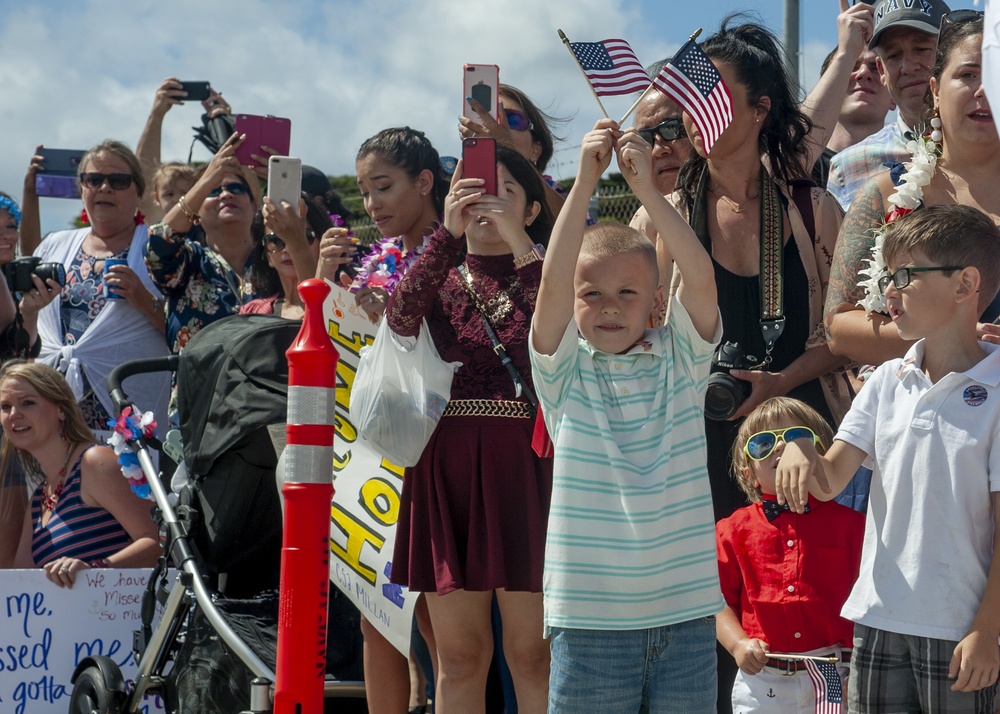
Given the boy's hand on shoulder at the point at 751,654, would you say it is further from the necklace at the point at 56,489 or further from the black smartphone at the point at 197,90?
the black smartphone at the point at 197,90

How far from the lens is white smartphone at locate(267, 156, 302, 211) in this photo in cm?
537

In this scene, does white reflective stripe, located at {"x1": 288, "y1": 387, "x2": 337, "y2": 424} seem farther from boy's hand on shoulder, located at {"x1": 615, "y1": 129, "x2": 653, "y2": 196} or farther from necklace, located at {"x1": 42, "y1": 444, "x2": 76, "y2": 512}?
necklace, located at {"x1": 42, "y1": 444, "x2": 76, "y2": 512}

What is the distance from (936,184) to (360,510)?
7.26 ft

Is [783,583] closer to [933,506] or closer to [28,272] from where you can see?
[933,506]

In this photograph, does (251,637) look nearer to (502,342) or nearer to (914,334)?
(502,342)

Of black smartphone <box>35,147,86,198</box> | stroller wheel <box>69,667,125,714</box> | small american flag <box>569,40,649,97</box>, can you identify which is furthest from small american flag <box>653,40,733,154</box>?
black smartphone <box>35,147,86,198</box>

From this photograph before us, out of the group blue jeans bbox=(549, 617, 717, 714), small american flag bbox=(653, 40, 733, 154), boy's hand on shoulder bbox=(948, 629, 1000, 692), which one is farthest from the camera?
small american flag bbox=(653, 40, 733, 154)

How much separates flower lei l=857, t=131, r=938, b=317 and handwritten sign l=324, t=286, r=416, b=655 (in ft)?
5.88

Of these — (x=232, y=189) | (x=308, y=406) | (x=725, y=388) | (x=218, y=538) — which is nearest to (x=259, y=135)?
(x=232, y=189)

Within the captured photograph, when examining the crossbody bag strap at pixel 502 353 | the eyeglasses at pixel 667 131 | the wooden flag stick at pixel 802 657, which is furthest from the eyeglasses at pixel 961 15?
the wooden flag stick at pixel 802 657

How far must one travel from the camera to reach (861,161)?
4820 millimetres

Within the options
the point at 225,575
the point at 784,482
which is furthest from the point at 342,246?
the point at 784,482

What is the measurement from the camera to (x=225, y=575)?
4871 mm

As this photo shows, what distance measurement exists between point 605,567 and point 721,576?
0.68 meters
